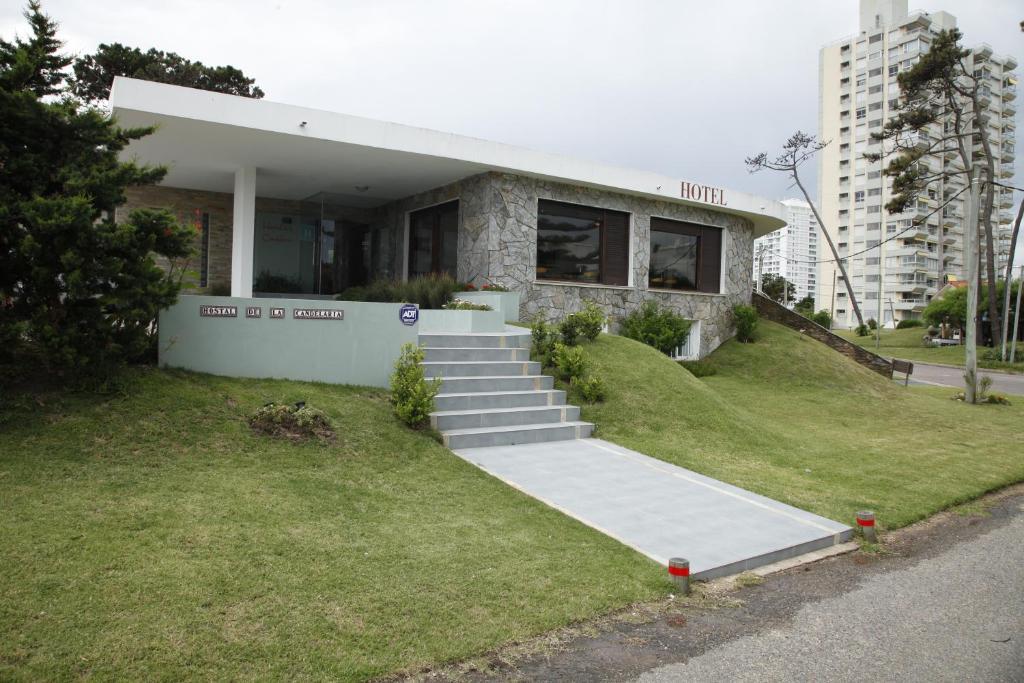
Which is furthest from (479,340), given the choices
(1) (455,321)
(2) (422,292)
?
(2) (422,292)

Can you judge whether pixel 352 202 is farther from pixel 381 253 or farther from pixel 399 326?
pixel 399 326

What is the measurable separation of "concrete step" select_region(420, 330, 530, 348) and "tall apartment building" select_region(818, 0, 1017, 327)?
75861mm

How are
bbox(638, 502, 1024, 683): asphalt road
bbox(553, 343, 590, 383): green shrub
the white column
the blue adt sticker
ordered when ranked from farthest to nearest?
the white column → bbox(553, 343, 590, 383): green shrub → the blue adt sticker → bbox(638, 502, 1024, 683): asphalt road

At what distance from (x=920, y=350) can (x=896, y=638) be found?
45.4 meters

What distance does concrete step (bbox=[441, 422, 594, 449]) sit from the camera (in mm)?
8250

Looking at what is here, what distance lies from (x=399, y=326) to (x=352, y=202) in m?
9.82

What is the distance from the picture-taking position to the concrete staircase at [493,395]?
8672 millimetres

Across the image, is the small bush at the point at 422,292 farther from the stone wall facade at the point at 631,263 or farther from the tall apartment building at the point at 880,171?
the tall apartment building at the point at 880,171

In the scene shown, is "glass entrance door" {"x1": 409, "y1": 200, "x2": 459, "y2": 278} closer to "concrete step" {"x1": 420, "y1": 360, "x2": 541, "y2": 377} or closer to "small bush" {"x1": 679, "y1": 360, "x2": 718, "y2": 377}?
"concrete step" {"x1": 420, "y1": 360, "x2": 541, "y2": 377}

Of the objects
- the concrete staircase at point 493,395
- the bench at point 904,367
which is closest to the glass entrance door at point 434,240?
the concrete staircase at point 493,395

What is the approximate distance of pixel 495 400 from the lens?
Result: 959 centimetres

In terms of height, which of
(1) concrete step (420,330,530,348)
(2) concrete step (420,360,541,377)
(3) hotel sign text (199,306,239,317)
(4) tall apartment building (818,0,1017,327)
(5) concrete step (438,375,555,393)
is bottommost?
(5) concrete step (438,375,555,393)

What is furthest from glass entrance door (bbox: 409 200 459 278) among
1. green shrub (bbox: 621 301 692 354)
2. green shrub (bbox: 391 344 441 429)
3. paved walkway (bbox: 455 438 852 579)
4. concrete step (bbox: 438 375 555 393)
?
paved walkway (bbox: 455 438 852 579)

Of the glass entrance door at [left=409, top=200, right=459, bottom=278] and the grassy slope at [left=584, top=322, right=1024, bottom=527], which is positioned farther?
the glass entrance door at [left=409, top=200, right=459, bottom=278]
